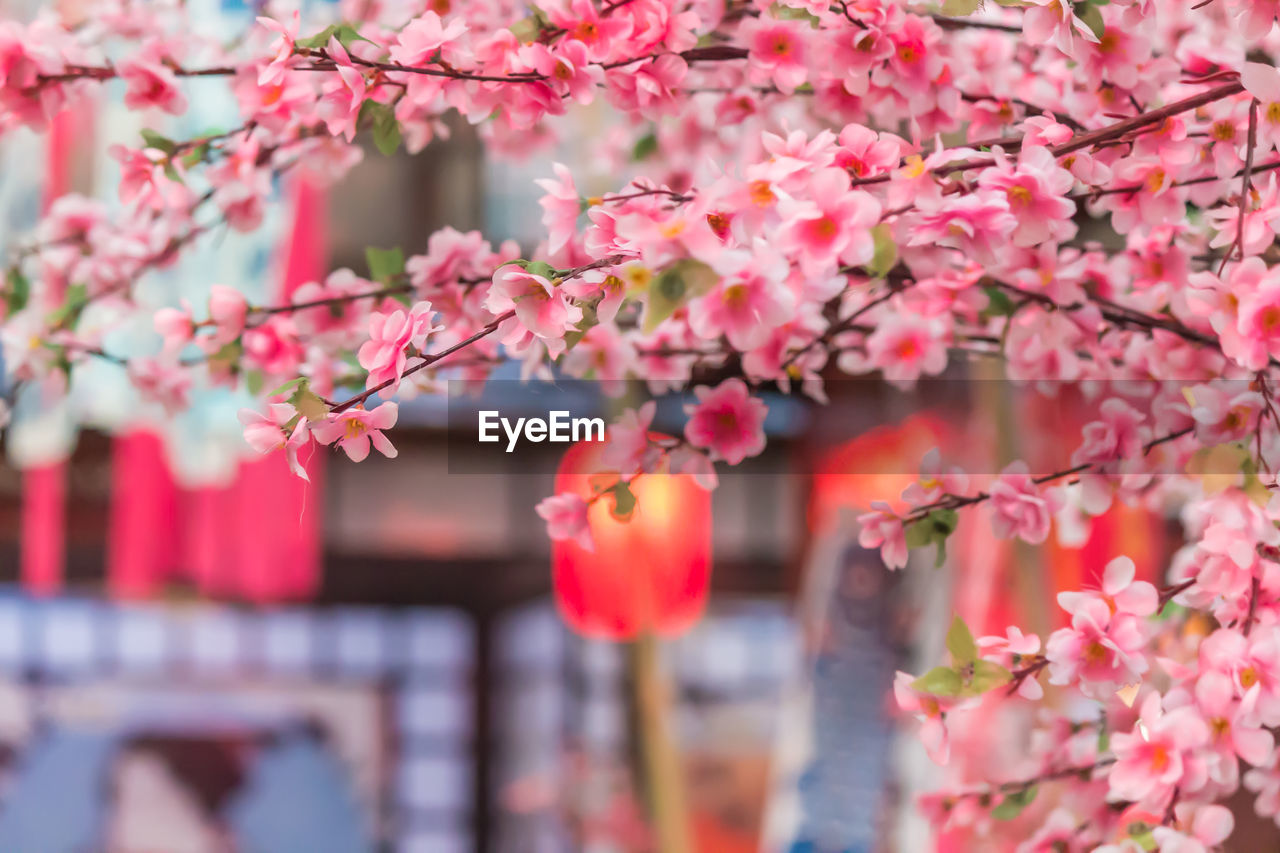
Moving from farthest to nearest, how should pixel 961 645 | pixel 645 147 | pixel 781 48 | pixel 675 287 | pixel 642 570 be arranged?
pixel 642 570, pixel 645 147, pixel 781 48, pixel 961 645, pixel 675 287

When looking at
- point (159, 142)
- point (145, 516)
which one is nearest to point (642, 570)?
point (145, 516)

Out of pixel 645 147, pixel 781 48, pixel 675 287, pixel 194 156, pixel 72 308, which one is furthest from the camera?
pixel 645 147

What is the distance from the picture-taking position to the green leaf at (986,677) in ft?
2.38

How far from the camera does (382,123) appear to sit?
0.85 m

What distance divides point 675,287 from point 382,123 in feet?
1.45

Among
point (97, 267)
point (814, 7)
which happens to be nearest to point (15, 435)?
point (97, 267)

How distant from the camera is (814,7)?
0.72m

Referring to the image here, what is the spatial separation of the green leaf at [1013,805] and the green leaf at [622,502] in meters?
0.46

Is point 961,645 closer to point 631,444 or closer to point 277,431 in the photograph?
point 631,444

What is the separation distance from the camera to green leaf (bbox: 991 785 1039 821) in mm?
972

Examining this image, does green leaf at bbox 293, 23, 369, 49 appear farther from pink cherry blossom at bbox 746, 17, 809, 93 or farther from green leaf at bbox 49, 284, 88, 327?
green leaf at bbox 49, 284, 88, 327

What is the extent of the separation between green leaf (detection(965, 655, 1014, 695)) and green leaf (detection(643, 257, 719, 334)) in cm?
39

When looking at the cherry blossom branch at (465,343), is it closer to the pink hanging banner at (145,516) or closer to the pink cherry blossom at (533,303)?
the pink cherry blossom at (533,303)

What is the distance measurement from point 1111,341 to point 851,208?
526mm
